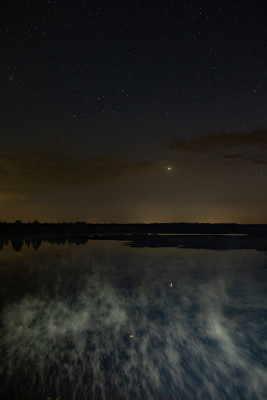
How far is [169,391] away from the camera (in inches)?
236

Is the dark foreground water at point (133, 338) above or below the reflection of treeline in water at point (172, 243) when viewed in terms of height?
below

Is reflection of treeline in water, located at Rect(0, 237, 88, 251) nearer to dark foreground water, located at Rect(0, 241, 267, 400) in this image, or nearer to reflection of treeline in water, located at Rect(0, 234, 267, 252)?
reflection of treeline in water, located at Rect(0, 234, 267, 252)

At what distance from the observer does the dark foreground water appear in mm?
6121

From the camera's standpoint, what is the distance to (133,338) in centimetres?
852

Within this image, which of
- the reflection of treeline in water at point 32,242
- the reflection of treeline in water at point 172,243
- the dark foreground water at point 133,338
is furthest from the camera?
the reflection of treeline in water at point 32,242

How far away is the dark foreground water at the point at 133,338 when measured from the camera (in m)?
6.12

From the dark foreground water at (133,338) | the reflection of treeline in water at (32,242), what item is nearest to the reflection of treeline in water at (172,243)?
the reflection of treeline in water at (32,242)

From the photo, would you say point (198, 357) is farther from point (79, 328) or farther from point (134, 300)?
point (134, 300)

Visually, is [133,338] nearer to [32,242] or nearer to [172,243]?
[172,243]

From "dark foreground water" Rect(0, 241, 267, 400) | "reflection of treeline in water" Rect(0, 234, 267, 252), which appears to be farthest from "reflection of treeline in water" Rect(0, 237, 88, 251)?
"dark foreground water" Rect(0, 241, 267, 400)

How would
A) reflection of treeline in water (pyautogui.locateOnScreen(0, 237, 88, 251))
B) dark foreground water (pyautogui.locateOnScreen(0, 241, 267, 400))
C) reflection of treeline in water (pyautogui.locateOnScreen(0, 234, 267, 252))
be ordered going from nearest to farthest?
dark foreground water (pyautogui.locateOnScreen(0, 241, 267, 400)) < reflection of treeline in water (pyautogui.locateOnScreen(0, 234, 267, 252)) < reflection of treeline in water (pyautogui.locateOnScreen(0, 237, 88, 251))

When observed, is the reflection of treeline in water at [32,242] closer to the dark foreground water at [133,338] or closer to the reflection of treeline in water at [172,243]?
the reflection of treeline in water at [172,243]

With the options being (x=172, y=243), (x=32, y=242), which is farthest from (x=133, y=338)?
(x=32, y=242)

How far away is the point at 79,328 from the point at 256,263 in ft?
55.1
